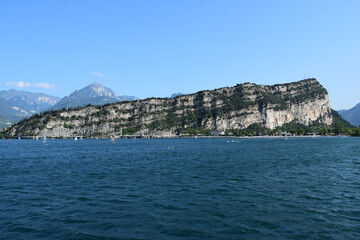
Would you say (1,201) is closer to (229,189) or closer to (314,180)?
(229,189)

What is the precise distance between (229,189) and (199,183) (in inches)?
198

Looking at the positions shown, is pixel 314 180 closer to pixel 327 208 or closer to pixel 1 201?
pixel 327 208

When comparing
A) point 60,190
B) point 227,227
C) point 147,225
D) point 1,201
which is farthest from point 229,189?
point 1,201

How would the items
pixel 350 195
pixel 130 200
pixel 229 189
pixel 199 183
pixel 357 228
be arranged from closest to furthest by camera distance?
pixel 357 228 → pixel 130 200 → pixel 350 195 → pixel 229 189 → pixel 199 183

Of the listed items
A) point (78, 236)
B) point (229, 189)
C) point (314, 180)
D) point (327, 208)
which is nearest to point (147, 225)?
point (78, 236)

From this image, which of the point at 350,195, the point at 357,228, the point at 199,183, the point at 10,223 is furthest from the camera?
the point at 199,183

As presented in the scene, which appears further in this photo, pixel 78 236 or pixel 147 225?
pixel 147 225

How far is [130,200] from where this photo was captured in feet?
84.6

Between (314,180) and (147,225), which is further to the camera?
(314,180)

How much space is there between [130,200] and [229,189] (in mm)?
11892

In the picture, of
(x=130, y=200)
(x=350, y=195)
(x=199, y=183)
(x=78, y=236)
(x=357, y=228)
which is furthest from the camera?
(x=199, y=183)

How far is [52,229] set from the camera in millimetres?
18234

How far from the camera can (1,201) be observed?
2603 centimetres

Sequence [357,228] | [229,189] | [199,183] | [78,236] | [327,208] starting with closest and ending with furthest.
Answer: [78,236]
[357,228]
[327,208]
[229,189]
[199,183]
